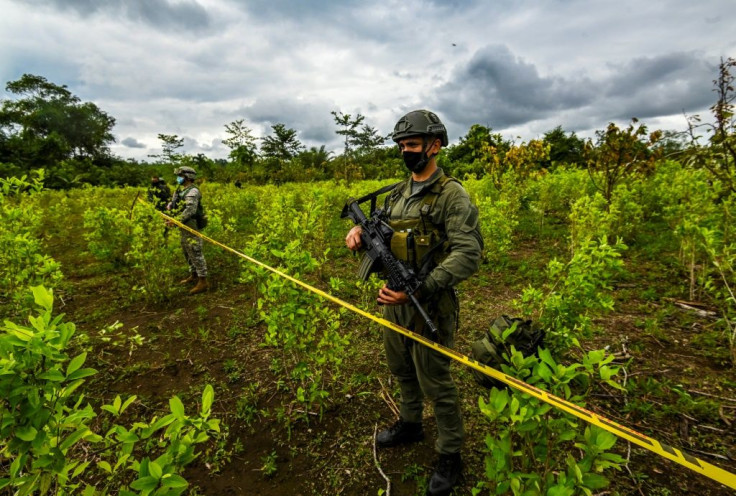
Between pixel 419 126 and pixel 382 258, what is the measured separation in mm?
945

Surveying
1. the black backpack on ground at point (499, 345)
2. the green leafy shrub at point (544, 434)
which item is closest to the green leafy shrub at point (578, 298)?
the black backpack on ground at point (499, 345)

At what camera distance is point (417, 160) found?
92.7 inches

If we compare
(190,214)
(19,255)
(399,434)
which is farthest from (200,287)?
(399,434)

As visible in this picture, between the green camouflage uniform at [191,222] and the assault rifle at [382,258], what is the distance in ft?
13.7

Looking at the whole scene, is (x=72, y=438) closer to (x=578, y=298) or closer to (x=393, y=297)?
(x=393, y=297)

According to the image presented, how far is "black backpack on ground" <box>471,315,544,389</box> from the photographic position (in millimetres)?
2293

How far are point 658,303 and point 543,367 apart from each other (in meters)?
5.02

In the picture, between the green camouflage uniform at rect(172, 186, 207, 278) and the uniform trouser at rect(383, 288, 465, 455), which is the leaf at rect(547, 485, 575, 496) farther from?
the green camouflage uniform at rect(172, 186, 207, 278)

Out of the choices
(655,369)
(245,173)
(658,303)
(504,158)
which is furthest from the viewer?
(245,173)

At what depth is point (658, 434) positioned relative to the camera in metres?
2.77

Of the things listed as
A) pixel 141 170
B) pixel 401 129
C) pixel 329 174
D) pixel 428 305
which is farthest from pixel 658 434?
pixel 141 170

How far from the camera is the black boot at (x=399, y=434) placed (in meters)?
2.70

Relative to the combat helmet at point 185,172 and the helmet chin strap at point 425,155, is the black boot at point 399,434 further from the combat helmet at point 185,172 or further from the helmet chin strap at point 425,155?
the combat helmet at point 185,172

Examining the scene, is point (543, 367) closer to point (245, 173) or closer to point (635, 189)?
point (635, 189)
